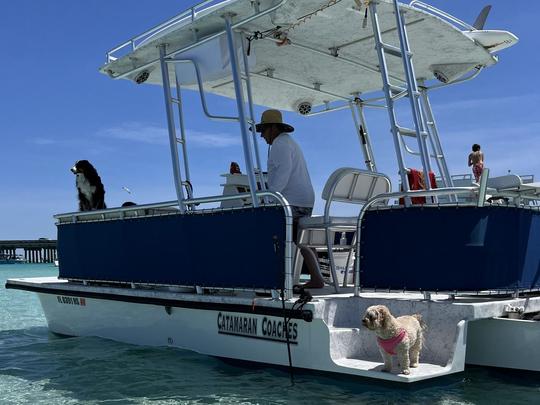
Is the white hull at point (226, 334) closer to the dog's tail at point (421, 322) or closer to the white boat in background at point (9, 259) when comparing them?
the dog's tail at point (421, 322)

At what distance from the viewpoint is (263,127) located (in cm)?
669

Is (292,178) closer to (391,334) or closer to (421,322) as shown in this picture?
(421,322)

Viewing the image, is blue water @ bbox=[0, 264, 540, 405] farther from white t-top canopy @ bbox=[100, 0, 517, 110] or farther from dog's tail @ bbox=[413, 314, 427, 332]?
white t-top canopy @ bbox=[100, 0, 517, 110]

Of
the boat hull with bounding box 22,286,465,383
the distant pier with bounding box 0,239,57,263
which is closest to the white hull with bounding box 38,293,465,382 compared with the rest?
the boat hull with bounding box 22,286,465,383

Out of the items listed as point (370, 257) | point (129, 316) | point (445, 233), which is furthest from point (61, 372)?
point (445, 233)

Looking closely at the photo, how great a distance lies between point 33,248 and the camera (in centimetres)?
9100

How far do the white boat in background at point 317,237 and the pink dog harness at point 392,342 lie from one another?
24 cm

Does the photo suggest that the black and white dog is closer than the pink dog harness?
No

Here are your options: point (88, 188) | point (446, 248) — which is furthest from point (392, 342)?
point (88, 188)

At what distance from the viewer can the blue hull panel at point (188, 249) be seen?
19.3 ft

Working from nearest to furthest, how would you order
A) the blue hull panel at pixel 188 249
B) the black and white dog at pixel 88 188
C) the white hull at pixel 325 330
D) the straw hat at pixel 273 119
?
the white hull at pixel 325 330
the blue hull panel at pixel 188 249
the straw hat at pixel 273 119
the black and white dog at pixel 88 188

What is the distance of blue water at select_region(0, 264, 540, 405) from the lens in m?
5.07

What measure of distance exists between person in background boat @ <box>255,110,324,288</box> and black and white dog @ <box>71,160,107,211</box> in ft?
10.9

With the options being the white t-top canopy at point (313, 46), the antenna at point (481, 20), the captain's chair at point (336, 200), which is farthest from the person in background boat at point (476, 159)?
the captain's chair at point (336, 200)
